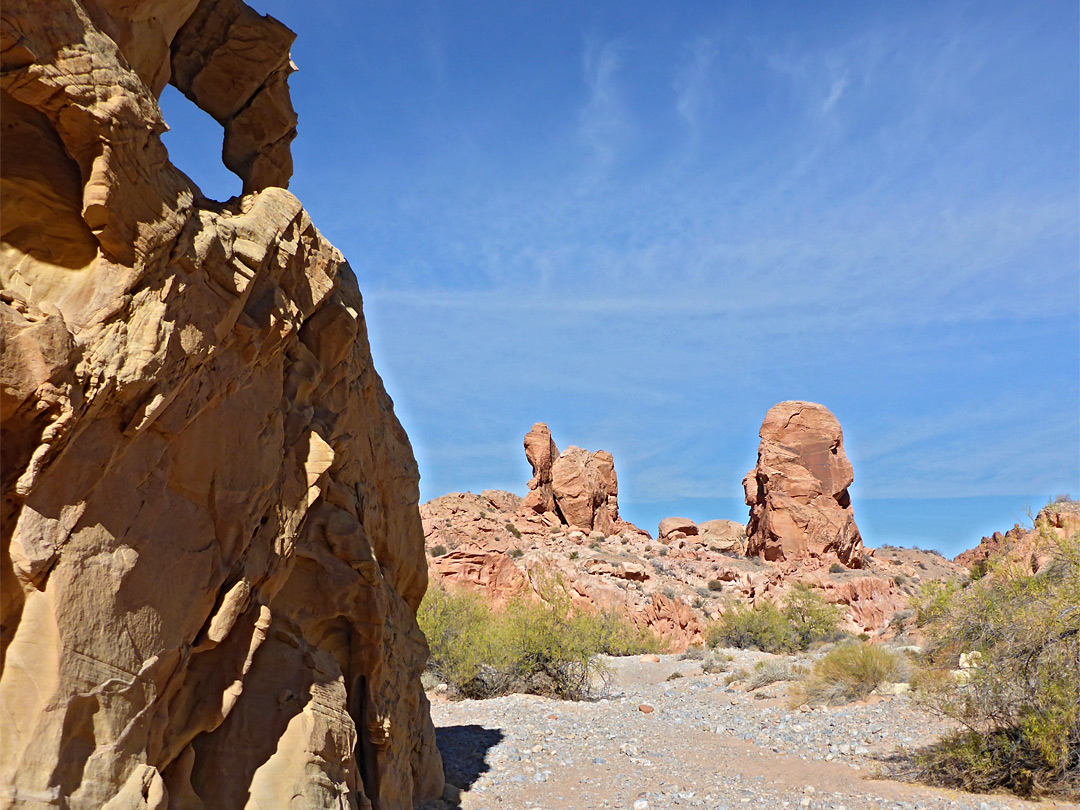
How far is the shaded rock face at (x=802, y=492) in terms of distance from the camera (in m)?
48.8

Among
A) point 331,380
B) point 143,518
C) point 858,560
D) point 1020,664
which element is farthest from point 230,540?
point 858,560

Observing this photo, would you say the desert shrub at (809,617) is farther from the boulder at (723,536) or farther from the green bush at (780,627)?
the boulder at (723,536)

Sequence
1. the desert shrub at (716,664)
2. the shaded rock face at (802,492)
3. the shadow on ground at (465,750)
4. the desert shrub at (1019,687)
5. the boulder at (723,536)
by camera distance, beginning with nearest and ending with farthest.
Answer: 1. the desert shrub at (1019,687)
2. the shadow on ground at (465,750)
3. the desert shrub at (716,664)
4. the shaded rock face at (802,492)
5. the boulder at (723,536)

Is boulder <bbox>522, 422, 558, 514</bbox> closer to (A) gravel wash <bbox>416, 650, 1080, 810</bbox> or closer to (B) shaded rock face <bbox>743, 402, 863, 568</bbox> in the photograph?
(B) shaded rock face <bbox>743, 402, 863, 568</bbox>

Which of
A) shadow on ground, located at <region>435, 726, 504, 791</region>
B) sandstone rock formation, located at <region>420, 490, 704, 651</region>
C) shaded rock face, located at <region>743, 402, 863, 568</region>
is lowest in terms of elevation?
shadow on ground, located at <region>435, 726, 504, 791</region>

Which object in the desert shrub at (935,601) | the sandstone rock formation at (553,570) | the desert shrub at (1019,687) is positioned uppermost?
the sandstone rock formation at (553,570)

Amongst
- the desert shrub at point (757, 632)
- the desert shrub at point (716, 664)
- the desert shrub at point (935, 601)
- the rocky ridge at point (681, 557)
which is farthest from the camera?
the rocky ridge at point (681, 557)

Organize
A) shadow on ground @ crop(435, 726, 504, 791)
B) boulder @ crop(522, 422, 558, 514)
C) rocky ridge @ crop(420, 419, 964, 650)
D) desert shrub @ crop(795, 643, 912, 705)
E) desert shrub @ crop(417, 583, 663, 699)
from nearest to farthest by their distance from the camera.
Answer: shadow on ground @ crop(435, 726, 504, 791) → desert shrub @ crop(795, 643, 912, 705) → desert shrub @ crop(417, 583, 663, 699) → rocky ridge @ crop(420, 419, 964, 650) → boulder @ crop(522, 422, 558, 514)

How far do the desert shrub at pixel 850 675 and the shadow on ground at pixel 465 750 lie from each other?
7043 millimetres

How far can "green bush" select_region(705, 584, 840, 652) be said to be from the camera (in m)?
27.5

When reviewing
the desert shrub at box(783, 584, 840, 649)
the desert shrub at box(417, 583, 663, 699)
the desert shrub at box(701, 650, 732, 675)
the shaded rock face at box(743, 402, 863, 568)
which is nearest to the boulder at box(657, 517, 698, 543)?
the shaded rock face at box(743, 402, 863, 568)

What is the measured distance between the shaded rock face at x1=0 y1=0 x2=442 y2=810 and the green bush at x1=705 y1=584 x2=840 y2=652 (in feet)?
76.6

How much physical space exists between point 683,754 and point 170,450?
945 cm

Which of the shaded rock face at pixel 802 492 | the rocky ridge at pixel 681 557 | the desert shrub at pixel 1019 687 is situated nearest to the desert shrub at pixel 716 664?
the rocky ridge at pixel 681 557
